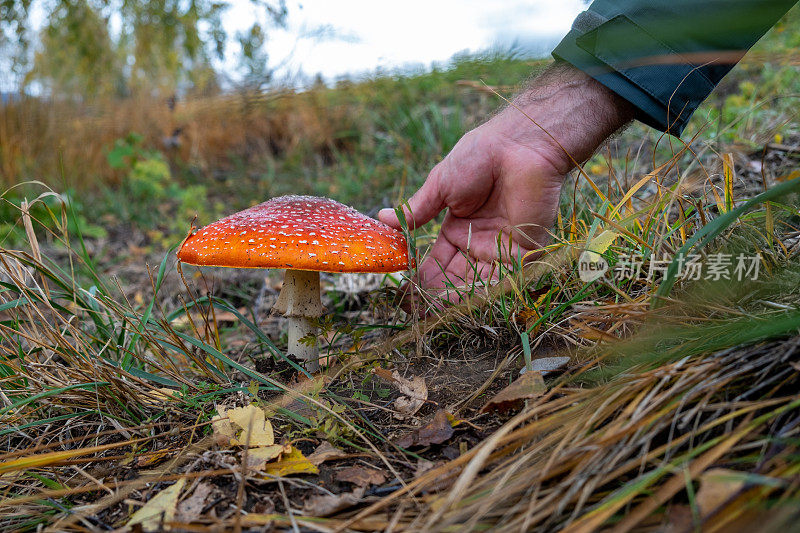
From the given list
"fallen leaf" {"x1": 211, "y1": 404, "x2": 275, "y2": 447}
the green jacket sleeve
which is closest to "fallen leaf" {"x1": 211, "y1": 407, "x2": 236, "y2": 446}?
"fallen leaf" {"x1": 211, "y1": 404, "x2": 275, "y2": 447}

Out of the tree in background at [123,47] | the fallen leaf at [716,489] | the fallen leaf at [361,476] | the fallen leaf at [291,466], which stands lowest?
the fallen leaf at [361,476]

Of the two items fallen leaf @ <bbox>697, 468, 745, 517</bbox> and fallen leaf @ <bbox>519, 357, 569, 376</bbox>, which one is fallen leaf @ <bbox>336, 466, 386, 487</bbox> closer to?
fallen leaf @ <bbox>519, 357, 569, 376</bbox>

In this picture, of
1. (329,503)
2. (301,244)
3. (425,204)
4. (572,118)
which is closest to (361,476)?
(329,503)

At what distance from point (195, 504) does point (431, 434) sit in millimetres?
605

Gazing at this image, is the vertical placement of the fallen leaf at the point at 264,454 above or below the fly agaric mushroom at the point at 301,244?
below

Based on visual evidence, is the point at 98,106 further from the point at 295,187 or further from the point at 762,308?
the point at 762,308

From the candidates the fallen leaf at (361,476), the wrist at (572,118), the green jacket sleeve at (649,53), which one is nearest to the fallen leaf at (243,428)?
the fallen leaf at (361,476)

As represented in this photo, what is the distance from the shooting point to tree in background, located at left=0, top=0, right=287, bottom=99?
4.51 meters

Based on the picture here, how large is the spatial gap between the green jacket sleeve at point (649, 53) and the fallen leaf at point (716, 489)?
138 centimetres

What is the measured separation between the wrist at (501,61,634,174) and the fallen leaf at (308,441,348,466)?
148cm

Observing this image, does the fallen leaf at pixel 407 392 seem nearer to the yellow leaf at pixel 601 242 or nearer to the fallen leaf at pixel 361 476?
the fallen leaf at pixel 361 476

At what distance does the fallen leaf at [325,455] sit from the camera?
4.46 feet

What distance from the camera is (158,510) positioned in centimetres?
122

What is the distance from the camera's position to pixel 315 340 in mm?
1962
